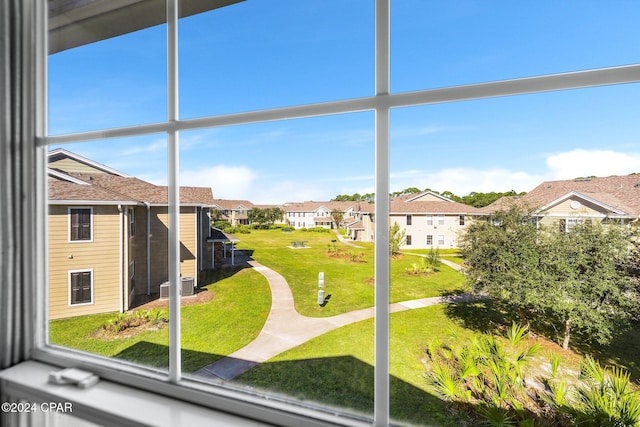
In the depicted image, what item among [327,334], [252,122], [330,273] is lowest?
[327,334]

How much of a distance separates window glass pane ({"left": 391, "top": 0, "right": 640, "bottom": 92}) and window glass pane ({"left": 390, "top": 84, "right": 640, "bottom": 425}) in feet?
0.38

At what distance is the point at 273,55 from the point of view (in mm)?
1331

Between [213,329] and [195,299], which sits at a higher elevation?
[195,299]

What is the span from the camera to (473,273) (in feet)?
3.25

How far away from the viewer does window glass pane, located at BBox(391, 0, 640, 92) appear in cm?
85

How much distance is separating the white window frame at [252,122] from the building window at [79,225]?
0.12 m

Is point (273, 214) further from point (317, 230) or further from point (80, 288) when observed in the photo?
point (80, 288)

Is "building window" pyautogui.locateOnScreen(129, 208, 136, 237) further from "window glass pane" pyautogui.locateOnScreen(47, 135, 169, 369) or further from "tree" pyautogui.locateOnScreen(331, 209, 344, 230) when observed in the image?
"tree" pyautogui.locateOnScreen(331, 209, 344, 230)

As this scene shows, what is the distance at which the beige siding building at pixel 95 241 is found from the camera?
1.50m

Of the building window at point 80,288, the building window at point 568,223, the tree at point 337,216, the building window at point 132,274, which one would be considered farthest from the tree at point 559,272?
the building window at point 80,288

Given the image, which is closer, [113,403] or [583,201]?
[583,201]

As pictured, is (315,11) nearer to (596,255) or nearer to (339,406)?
(596,255)

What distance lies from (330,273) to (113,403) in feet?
3.37

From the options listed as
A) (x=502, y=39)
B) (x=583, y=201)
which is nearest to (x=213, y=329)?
(x=583, y=201)
